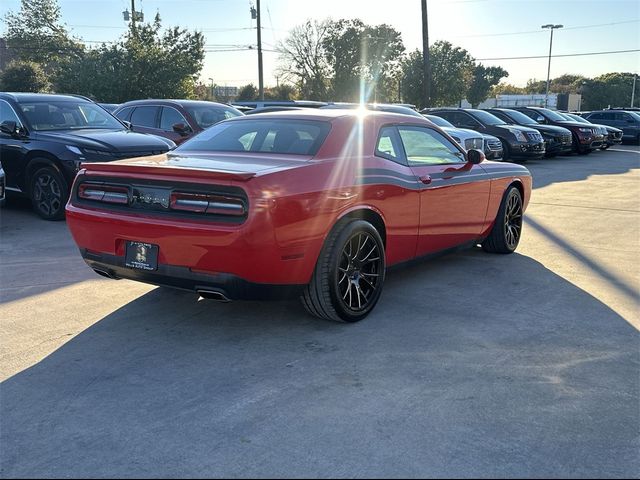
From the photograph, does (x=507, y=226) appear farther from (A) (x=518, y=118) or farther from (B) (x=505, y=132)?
(A) (x=518, y=118)

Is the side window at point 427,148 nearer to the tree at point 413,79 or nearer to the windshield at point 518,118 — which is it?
the windshield at point 518,118

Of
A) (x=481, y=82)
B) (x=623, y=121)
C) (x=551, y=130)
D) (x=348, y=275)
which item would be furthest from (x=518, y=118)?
(x=481, y=82)

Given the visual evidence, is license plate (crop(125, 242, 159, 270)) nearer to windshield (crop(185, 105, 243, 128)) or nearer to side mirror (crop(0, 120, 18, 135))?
side mirror (crop(0, 120, 18, 135))

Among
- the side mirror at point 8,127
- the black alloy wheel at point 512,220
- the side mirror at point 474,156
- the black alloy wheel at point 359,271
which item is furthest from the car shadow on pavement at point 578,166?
the side mirror at point 8,127

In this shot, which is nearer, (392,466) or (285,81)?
(392,466)

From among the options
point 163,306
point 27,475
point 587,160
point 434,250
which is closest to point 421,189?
point 434,250

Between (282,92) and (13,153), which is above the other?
(282,92)

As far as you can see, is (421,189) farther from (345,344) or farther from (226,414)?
(226,414)

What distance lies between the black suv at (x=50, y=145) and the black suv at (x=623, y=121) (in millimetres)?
25840

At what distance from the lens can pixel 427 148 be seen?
5.63 m

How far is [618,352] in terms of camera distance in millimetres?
4098

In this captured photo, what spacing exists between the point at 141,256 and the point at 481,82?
2907 inches

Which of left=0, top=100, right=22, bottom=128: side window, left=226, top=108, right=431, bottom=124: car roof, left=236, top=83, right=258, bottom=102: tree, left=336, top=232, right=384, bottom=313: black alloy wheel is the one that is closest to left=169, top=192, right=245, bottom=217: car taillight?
left=336, top=232, right=384, bottom=313: black alloy wheel

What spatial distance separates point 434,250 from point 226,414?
2.95 m
